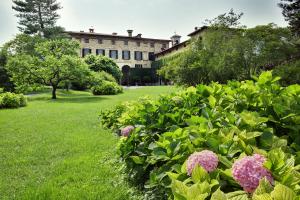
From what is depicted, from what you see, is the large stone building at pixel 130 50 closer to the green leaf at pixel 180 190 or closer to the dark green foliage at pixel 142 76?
the dark green foliage at pixel 142 76

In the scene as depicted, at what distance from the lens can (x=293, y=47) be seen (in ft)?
70.1

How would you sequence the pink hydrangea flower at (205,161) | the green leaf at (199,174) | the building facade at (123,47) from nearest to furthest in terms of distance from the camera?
1. the green leaf at (199,174)
2. the pink hydrangea flower at (205,161)
3. the building facade at (123,47)

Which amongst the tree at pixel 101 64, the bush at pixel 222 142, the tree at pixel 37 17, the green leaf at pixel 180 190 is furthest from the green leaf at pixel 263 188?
the tree at pixel 37 17

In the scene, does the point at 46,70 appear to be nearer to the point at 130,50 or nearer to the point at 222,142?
the point at 222,142

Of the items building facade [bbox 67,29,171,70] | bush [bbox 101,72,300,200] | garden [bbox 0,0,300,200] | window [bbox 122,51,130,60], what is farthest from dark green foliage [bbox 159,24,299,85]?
window [bbox 122,51,130,60]

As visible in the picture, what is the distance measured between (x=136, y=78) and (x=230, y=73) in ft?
106

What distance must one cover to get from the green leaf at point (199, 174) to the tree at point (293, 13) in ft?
76.1

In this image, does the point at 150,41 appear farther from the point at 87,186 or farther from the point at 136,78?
the point at 87,186

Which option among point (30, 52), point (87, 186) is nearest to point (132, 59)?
point (30, 52)

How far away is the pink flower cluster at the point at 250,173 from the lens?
1.43 metres

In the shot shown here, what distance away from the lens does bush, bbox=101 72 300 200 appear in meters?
1.45

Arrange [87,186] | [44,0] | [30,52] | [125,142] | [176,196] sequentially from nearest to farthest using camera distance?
[176,196] → [125,142] → [87,186] → [30,52] → [44,0]

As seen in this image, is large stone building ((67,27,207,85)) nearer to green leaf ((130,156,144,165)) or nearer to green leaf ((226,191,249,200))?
green leaf ((130,156,144,165))

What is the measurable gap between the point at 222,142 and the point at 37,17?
1604 inches
